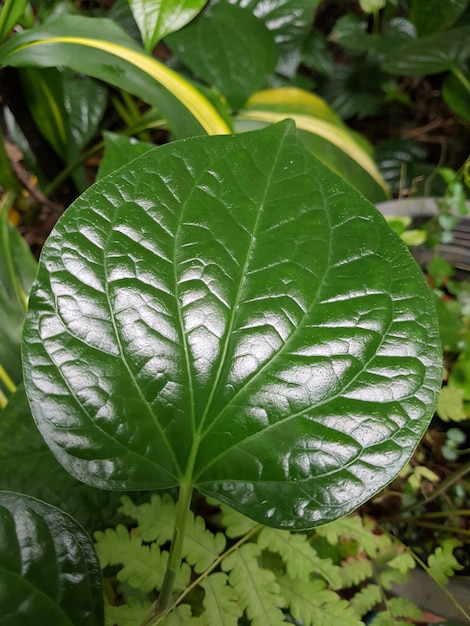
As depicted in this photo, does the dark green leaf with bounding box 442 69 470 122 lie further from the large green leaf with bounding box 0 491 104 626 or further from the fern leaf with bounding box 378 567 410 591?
the large green leaf with bounding box 0 491 104 626

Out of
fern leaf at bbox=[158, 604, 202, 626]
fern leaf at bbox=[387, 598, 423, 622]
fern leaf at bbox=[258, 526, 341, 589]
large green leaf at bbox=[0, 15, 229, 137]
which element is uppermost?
large green leaf at bbox=[0, 15, 229, 137]

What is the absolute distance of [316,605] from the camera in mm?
486

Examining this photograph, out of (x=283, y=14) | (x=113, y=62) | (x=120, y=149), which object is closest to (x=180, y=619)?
(x=120, y=149)

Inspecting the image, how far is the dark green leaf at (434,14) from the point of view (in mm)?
1107

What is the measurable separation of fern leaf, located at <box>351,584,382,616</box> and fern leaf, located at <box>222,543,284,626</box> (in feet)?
0.37

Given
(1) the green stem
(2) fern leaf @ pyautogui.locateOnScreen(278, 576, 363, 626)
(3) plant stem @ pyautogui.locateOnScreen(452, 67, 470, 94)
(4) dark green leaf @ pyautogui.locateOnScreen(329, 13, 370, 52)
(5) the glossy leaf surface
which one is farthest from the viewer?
(4) dark green leaf @ pyautogui.locateOnScreen(329, 13, 370, 52)

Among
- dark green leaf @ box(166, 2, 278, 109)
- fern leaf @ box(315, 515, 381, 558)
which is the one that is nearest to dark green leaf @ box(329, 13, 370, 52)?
dark green leaf @ box(166, 2, 278, 109)

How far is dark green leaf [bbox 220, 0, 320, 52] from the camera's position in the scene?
1052 mm

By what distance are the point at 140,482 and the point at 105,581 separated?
0.86 feet

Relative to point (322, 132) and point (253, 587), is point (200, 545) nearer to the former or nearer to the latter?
point (253, 587)

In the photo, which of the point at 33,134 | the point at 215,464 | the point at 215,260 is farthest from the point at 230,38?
the point at 215,464

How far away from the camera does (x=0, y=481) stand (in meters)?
0.55

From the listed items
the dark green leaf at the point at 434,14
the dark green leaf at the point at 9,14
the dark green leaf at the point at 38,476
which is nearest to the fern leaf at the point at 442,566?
the dark green leaf at the point at 38,476

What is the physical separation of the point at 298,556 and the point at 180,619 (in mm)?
142
